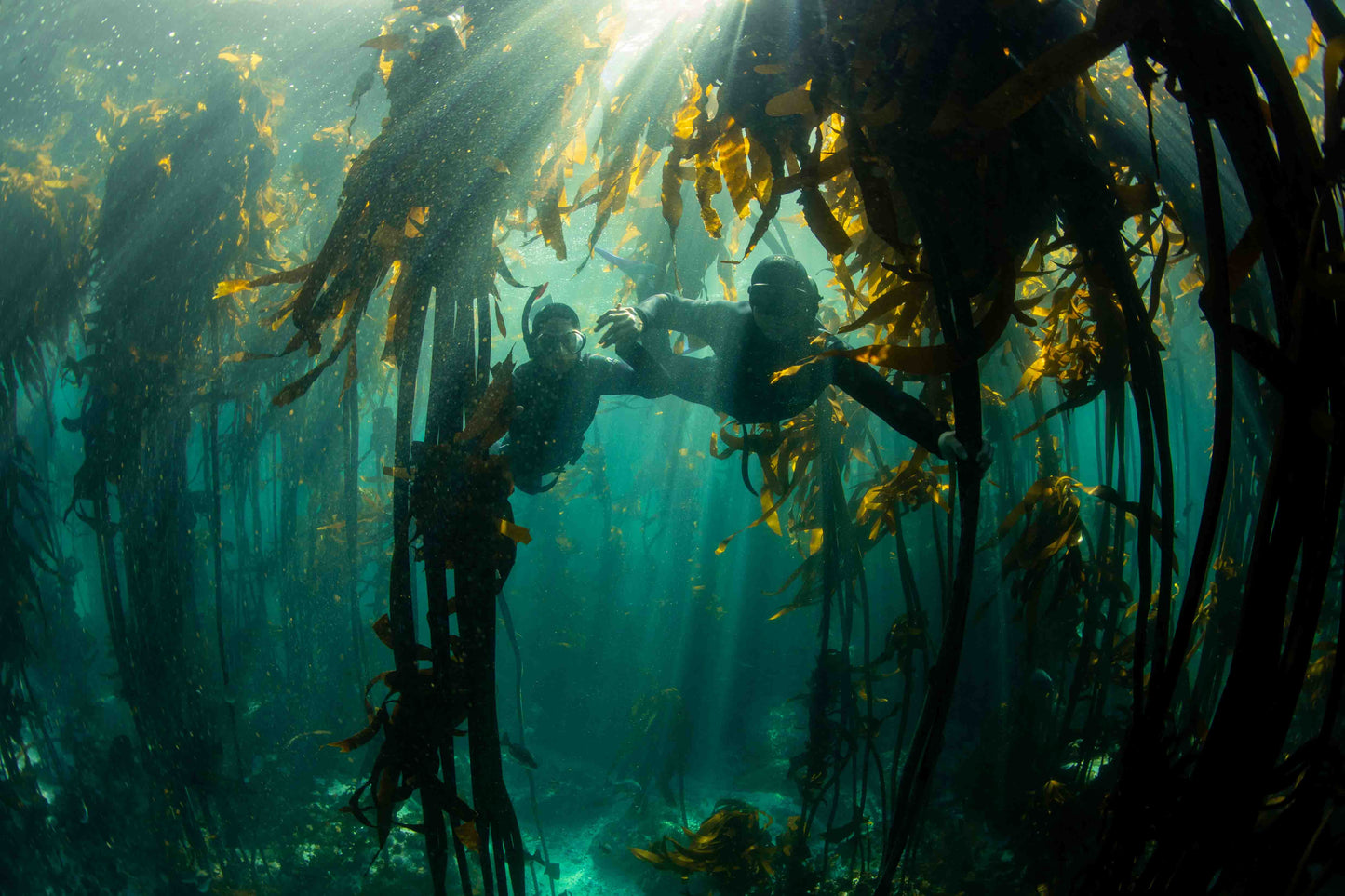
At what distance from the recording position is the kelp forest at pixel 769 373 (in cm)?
80

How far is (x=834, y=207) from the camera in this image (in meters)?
2.24

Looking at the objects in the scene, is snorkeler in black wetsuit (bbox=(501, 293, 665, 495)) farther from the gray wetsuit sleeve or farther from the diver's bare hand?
the gray wetsuit sleeve

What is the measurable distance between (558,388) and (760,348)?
0.91 metres

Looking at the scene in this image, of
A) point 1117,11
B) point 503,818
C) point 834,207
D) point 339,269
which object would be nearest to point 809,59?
point 1117,11

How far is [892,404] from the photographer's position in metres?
1.72

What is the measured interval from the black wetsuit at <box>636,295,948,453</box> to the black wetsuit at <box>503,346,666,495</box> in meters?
0.15

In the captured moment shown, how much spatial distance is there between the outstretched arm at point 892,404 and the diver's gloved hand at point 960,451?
0.04m

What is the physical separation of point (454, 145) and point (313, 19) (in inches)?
315

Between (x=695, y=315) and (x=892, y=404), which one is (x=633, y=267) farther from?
(x=892, y=404)

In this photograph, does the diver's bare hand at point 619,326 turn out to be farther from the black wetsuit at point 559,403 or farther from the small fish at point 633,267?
the small fish at point 633,267

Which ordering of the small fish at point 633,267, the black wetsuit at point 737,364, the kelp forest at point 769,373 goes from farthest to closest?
the small fish at point 633,267 → the black wetsuit at point 737,364 → the kelp forest at point 769,373

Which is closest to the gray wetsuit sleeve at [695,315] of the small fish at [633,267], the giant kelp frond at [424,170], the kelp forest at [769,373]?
the kelp forest at [769,373]

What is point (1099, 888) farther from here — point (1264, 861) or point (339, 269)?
point (339, 269)

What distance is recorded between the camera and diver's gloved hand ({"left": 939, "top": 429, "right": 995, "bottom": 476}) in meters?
1.10
